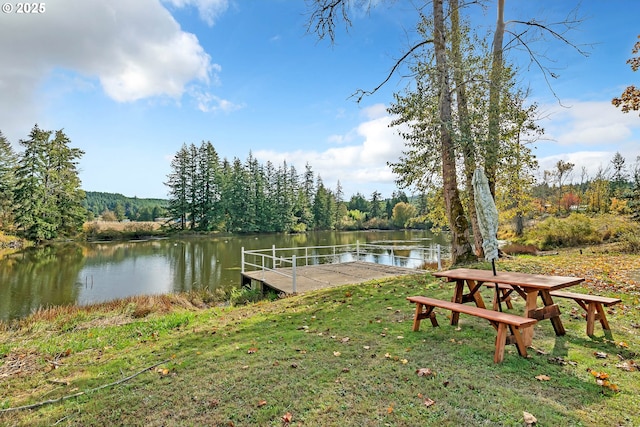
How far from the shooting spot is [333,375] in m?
3.23

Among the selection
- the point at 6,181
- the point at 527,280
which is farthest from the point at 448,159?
the point at 6,181

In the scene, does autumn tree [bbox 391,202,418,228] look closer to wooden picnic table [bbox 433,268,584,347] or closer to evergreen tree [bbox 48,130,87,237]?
evergreen tree [bbox 48,130,87,237]

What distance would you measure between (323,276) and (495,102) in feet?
25.8

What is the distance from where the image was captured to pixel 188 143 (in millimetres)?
50000

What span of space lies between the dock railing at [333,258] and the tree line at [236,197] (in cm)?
2471

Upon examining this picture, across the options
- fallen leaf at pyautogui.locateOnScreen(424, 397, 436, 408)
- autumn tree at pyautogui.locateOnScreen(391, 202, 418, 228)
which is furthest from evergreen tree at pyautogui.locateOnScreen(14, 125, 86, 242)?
autumn tree at pyautogui.locateOnScreen(391, 202, 418, 228)

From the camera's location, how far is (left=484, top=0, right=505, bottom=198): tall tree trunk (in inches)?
390

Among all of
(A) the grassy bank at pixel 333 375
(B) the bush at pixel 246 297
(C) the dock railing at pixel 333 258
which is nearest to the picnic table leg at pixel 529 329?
(A) the grassy bank at pixel 333 375

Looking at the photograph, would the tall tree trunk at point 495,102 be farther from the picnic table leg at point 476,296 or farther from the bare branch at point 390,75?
the picnic table leg at point 476,296

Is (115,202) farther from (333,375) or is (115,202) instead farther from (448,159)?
(333,375)

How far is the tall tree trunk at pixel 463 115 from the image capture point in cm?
967

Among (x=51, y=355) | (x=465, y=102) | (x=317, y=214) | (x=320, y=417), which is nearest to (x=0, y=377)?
(x=51, y=355)

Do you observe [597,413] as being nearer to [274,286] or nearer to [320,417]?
[320,417]

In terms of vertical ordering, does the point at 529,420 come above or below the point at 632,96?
Result: below
